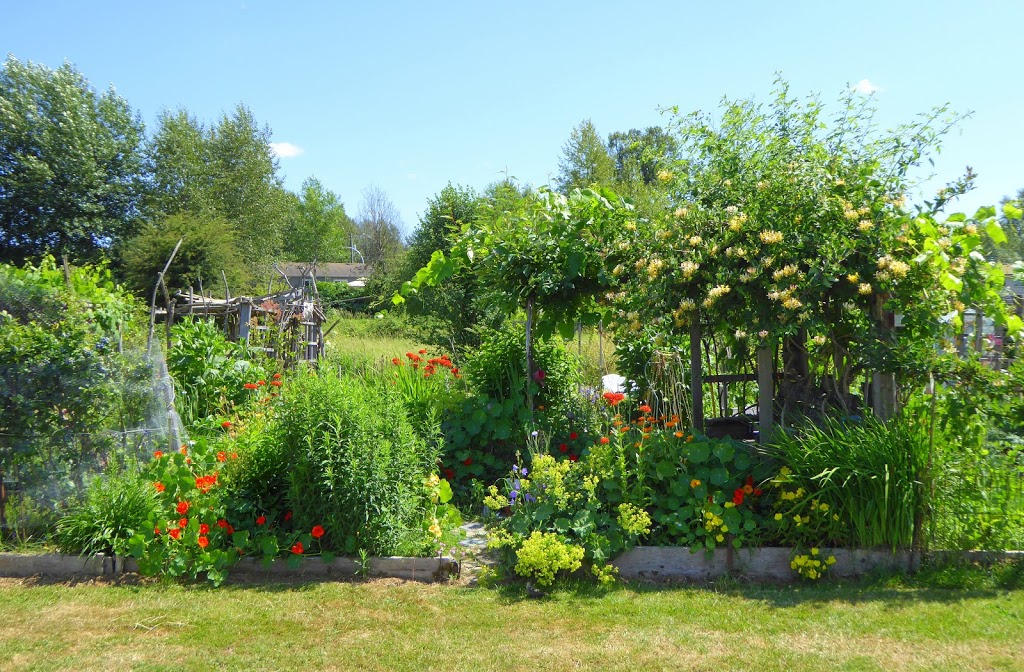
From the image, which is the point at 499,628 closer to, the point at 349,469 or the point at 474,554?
the point at 474,554

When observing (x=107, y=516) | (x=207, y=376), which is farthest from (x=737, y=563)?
(x=207, y=376)

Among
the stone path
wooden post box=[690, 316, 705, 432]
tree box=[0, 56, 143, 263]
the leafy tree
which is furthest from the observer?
tree box=[0, 56, 143, 263]

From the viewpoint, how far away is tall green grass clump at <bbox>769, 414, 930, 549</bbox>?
4180mm

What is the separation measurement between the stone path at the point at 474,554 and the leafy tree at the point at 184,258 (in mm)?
16243

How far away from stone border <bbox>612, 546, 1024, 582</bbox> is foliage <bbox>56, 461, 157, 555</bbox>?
280 cm

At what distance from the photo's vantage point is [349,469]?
428 centimetres

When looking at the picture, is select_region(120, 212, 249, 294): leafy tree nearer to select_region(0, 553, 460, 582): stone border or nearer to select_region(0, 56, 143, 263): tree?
select_region(0, 56, 143, 263): tree

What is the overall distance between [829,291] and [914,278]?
0.47 meters

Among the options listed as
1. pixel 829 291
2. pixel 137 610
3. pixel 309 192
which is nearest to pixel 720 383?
pixel 829 291

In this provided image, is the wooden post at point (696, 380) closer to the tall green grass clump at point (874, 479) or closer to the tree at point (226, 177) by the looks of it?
the tall green grass clump at point (874, 479)

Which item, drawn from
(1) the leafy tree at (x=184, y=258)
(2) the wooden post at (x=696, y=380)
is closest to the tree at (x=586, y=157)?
(1) the leafy tree at (x=184, y=258)

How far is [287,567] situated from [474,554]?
43.4 inches

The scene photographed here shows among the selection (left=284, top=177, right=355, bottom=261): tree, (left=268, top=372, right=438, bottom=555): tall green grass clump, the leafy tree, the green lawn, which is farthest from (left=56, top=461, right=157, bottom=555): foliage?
(left=284, top=177, right=355, bottom=261): tree

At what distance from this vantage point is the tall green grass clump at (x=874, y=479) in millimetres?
4180
